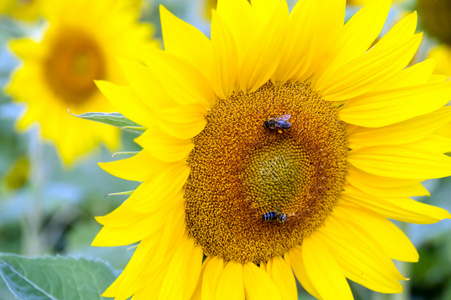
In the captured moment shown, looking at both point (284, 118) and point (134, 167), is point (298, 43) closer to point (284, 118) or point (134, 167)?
point (284, 118)

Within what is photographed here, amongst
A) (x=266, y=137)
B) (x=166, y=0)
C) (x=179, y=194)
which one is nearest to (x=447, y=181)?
(x=266, y=137)

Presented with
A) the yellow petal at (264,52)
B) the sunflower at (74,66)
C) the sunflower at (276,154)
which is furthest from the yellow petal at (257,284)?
the sunflower at (74,66)

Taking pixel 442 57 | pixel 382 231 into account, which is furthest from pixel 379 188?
pixel 442 57

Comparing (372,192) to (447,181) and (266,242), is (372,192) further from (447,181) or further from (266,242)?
(447,181)

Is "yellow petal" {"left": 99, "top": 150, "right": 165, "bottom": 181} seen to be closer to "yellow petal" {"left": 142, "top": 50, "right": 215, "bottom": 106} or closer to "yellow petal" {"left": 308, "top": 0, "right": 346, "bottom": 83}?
"yellow petal" {"left": 142, "top": 50, "right": 215, "bottom": 106}

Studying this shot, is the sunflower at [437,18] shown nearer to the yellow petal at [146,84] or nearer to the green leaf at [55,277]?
the yellow petal at [146,84]

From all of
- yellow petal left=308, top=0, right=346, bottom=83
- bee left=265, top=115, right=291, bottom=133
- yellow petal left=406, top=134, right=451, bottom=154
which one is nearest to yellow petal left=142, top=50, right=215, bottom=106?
bee left=265, top=115, right=291, bottom=133
